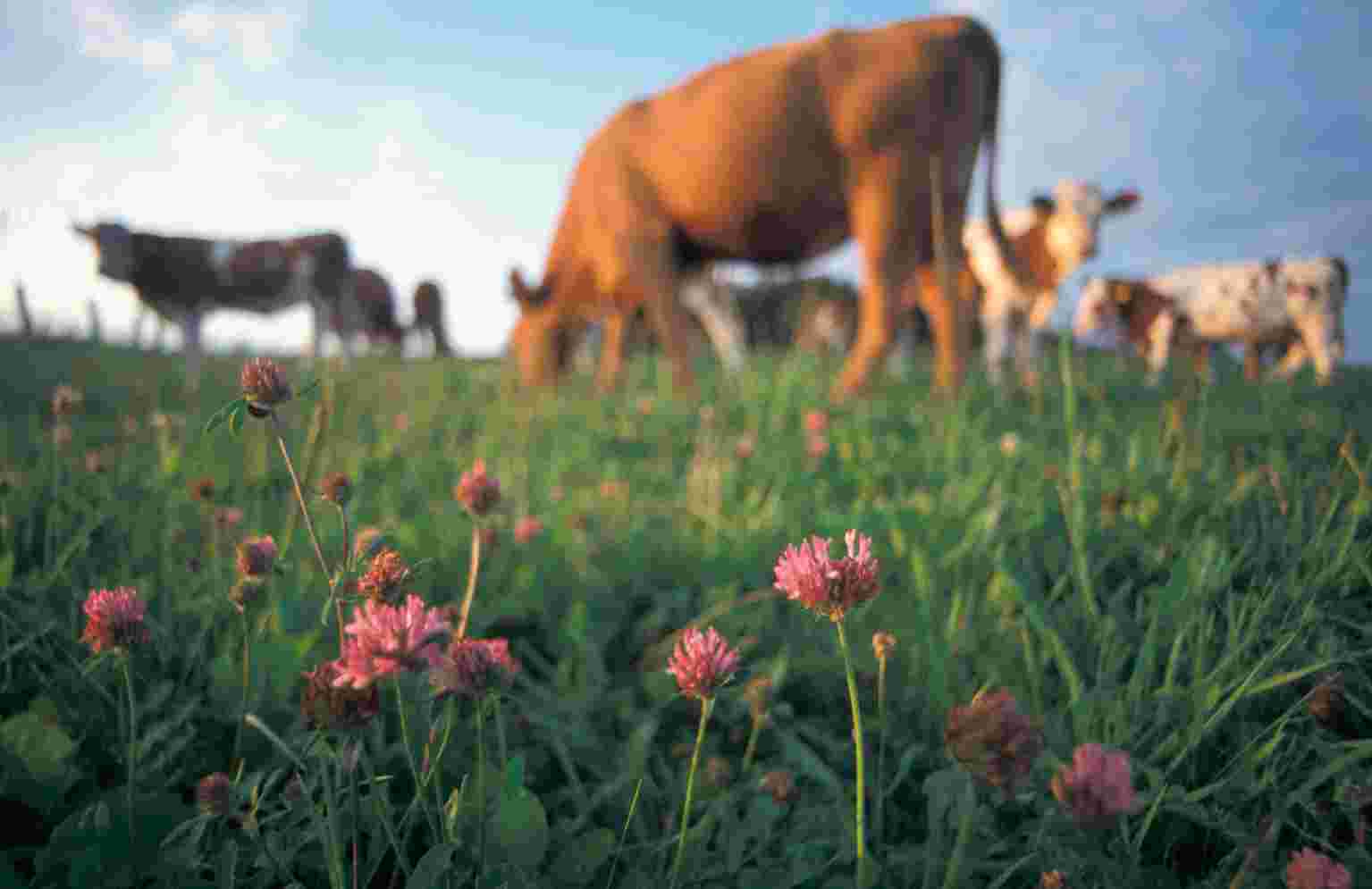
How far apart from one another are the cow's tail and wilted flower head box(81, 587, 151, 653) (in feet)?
15.0

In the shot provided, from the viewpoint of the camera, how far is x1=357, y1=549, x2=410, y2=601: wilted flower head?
27.5 inches

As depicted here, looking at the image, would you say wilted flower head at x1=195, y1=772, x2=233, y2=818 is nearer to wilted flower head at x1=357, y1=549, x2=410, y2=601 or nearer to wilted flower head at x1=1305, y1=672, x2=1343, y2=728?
wilted flower head at x1=357, y1=549, x2=410, y2=601

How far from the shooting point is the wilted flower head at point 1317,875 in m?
0.52

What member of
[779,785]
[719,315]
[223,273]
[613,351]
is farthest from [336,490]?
[223,273]

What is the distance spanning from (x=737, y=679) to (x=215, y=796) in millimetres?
535

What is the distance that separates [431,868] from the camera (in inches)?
24.3

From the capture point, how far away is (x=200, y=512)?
183cm

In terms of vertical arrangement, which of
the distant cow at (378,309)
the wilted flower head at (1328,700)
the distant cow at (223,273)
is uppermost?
the distant cow at (378,309)

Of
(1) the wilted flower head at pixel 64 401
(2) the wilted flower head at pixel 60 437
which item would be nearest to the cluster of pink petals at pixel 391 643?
(1) the wilted flower head at pixel 64 401

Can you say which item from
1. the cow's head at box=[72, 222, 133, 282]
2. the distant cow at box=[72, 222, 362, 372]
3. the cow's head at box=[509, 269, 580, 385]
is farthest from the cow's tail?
the cow's head at box=[72, 222, 133, 282]

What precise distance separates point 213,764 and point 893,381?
4.16 meters

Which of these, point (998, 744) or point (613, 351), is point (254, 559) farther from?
point (613, 351)

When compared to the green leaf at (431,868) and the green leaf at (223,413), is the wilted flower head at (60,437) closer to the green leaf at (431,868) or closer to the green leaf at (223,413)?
the green leaf at (223,413)

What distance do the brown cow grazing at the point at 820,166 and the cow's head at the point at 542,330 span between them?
3.63 feet
